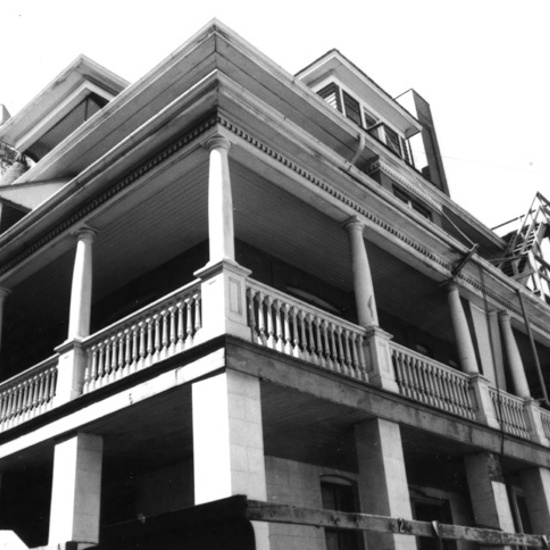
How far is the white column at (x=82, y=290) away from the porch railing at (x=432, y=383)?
16.8 feet

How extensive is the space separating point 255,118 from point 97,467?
5.82 m

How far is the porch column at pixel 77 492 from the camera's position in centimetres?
995

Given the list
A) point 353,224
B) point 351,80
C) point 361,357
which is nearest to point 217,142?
point 353,224

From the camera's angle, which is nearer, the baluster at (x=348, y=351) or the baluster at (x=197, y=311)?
the baluster at (x=197, y=311)

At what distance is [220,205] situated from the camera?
9.84 metres

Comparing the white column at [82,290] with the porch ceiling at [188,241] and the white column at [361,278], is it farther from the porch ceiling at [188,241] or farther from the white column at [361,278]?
the white column at [361,278]

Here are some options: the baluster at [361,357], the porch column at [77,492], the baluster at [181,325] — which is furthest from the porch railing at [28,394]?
the baluster at [361,357]

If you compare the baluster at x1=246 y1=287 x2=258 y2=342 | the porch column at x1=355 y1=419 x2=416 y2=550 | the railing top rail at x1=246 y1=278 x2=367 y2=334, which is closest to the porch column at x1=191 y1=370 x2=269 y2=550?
the baluster at x1=246 y1=287 x2=258 y2=342

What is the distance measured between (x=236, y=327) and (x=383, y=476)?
3335 millimetres

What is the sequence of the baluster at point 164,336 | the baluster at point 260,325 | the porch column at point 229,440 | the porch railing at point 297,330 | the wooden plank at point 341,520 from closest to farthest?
the wooden plank at point 341,520, the porch column at point 229,440, the baluster at point 260,325, the porch railing at point 297,330, the baluster at point 164,336

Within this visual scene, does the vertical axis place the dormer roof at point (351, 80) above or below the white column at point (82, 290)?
above

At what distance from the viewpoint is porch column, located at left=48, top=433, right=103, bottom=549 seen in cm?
995

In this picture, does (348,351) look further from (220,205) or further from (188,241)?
(188,241)

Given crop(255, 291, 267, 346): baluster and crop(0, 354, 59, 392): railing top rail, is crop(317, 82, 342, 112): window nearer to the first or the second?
crop(255, 291, 267, 346): baluster
